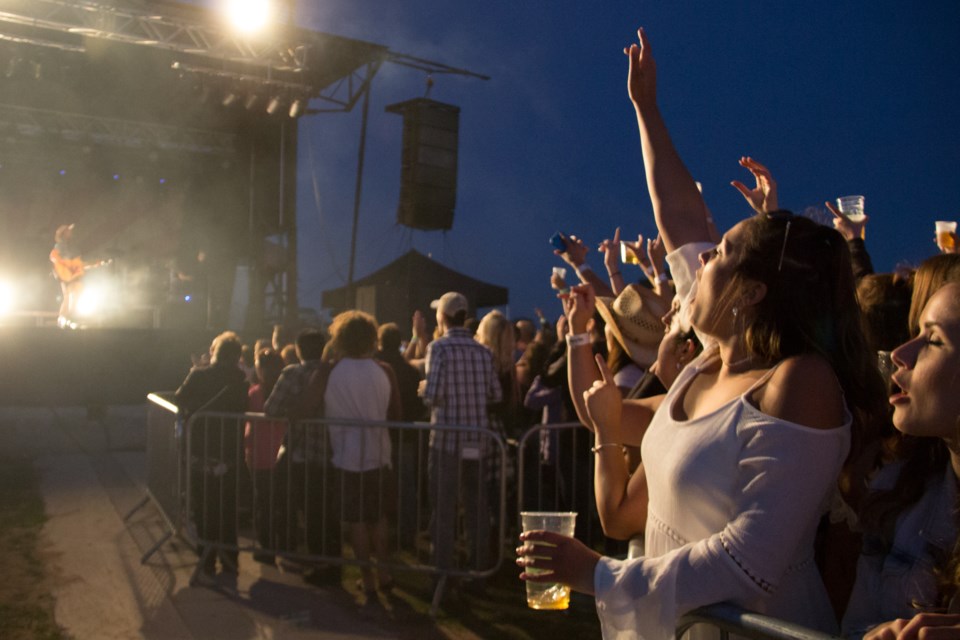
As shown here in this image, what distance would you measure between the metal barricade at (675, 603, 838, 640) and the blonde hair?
5.37 m

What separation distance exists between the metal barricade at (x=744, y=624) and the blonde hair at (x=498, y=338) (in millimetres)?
5370

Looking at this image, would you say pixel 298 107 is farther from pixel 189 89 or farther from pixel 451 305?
pixel 451 305

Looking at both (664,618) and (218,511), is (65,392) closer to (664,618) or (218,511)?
(218,511)

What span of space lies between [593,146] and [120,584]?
96489mm

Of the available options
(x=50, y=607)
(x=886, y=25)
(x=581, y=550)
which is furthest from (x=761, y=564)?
(x=886, y=25)

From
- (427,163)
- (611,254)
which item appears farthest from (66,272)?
(611,254)

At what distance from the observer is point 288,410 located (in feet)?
20.5

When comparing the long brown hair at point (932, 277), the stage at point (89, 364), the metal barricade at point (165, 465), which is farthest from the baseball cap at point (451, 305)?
the stage at point (89, 364)

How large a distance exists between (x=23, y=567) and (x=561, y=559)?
626 cm

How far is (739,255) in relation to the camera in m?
1.86

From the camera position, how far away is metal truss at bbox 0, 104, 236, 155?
1855cm

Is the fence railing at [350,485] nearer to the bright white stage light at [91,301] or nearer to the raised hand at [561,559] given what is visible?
the raised hand at [561,559]

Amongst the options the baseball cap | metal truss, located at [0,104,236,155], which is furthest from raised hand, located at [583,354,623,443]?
metal truss, located at [0,104,236,155]

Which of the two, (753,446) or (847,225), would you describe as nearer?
(753,446)
